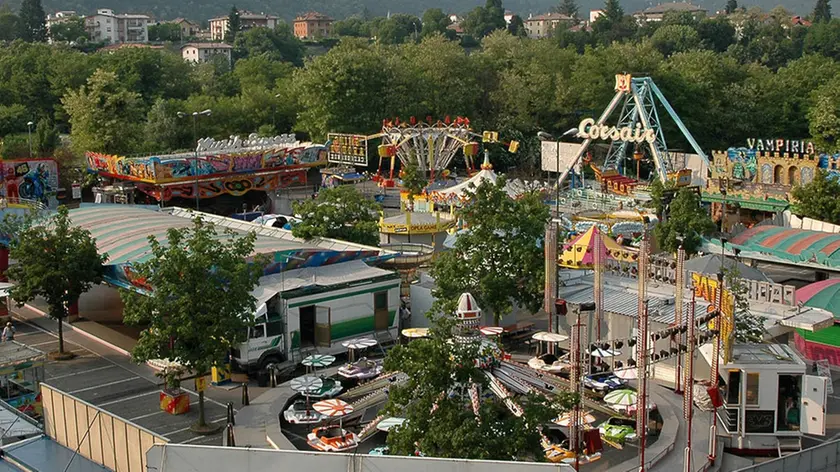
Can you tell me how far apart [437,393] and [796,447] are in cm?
1094

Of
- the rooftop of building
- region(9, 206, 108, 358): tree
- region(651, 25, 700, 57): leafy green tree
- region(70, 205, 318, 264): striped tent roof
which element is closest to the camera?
region(9, 206, 108, 358): tree

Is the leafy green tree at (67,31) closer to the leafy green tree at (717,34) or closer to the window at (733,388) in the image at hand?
the leafy green tree at (717,34)

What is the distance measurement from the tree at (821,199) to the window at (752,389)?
2646 centimetres

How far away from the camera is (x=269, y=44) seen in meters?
164

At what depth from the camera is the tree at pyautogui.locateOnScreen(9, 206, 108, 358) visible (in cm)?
3388

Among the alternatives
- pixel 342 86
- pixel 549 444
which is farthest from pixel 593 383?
pixel 342 86

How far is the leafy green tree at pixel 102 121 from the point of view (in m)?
76.4

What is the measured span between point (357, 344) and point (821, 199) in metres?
28.0

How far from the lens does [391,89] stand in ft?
280

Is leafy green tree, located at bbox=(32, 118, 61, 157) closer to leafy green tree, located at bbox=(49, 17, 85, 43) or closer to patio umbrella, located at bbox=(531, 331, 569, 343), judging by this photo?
patio umbrella, located at bbox=(531, 331, 569, 343)

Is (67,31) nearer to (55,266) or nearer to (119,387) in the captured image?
(55,266)

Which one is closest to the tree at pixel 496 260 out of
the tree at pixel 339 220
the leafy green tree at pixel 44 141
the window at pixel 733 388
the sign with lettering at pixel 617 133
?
the tree at pixel 339 220

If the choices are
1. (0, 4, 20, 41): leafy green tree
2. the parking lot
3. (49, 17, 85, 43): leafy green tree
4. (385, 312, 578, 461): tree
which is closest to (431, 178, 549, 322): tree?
the parking lot

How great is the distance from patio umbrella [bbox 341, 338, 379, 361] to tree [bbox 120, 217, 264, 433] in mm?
4172
